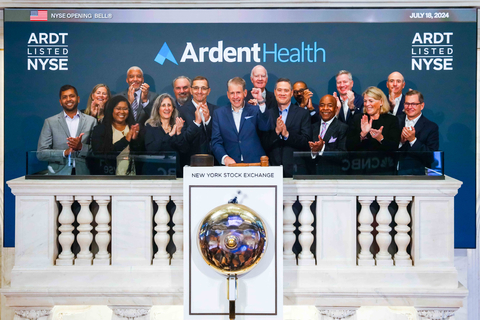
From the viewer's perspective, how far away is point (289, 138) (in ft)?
12.8

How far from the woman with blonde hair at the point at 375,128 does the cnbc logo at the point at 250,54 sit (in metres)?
0.62

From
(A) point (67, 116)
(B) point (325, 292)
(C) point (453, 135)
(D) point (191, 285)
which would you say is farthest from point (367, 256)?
(A) point (67, 116)

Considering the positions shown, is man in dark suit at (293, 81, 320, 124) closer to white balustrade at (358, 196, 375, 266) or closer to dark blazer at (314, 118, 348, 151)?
dark blazer at (314, 118, 348, 151)

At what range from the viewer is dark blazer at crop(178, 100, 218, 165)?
3896 mm

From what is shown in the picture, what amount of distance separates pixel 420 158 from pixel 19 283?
10.8 feet

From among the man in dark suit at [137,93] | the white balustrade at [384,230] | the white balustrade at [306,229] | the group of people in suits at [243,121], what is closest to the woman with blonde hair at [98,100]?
the group of people in suits at [243,121]

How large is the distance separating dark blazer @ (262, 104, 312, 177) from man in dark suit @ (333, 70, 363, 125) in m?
0.33

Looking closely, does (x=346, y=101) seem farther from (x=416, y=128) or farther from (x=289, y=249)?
(x=289, y=249)

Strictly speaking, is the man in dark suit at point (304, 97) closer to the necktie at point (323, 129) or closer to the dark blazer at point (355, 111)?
Answer: the necktie at point (323, 129)

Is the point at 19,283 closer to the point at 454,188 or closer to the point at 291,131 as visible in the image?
the point at 291,131

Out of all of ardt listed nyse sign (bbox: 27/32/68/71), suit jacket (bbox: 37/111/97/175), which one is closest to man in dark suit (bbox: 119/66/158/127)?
suit jacket (bbox: 37/111/97/175)

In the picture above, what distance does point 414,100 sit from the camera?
3.85 meters

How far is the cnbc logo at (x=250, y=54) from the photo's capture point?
3869 millimetres

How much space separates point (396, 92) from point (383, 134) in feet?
1.41
